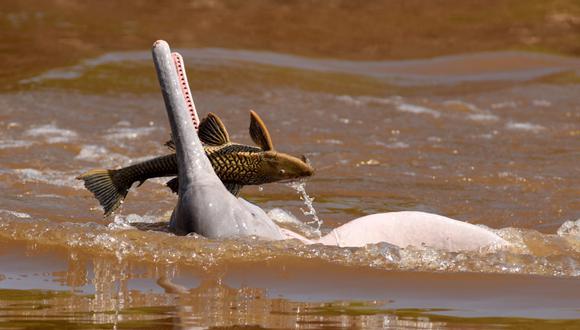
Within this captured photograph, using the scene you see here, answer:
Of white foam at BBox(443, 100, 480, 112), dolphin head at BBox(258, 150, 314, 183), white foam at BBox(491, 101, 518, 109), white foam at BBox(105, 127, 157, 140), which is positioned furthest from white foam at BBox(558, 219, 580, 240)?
white foam at BBox(491, 101, 518, 109)

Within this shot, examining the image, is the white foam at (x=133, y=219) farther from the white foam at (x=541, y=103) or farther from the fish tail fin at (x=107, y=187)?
the white foam at (x=541, y=103)

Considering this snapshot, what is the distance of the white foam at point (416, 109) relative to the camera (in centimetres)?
1066

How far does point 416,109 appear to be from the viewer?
1081 cm

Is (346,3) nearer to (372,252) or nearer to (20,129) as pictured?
(20,129)

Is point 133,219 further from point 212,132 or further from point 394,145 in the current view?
point 394,145

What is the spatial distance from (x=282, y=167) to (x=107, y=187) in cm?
71

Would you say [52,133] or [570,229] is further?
[52,133]

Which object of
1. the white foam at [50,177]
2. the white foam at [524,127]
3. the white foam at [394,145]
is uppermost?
the white foam at [524,127]

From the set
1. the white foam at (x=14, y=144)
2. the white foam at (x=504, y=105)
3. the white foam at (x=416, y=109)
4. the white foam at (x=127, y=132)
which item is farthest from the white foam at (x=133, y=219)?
the white foam at (x=504, y=105)

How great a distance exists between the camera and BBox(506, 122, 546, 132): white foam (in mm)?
9977

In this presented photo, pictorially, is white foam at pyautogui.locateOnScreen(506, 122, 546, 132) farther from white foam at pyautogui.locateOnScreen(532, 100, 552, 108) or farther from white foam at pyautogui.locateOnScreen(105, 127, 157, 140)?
white foam at pyautogui.locateOnScreen(105, 127, 157, 140)

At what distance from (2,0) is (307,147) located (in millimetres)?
6059

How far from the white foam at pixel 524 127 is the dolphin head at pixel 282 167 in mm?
5505

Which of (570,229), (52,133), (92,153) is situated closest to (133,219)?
(570,229)
